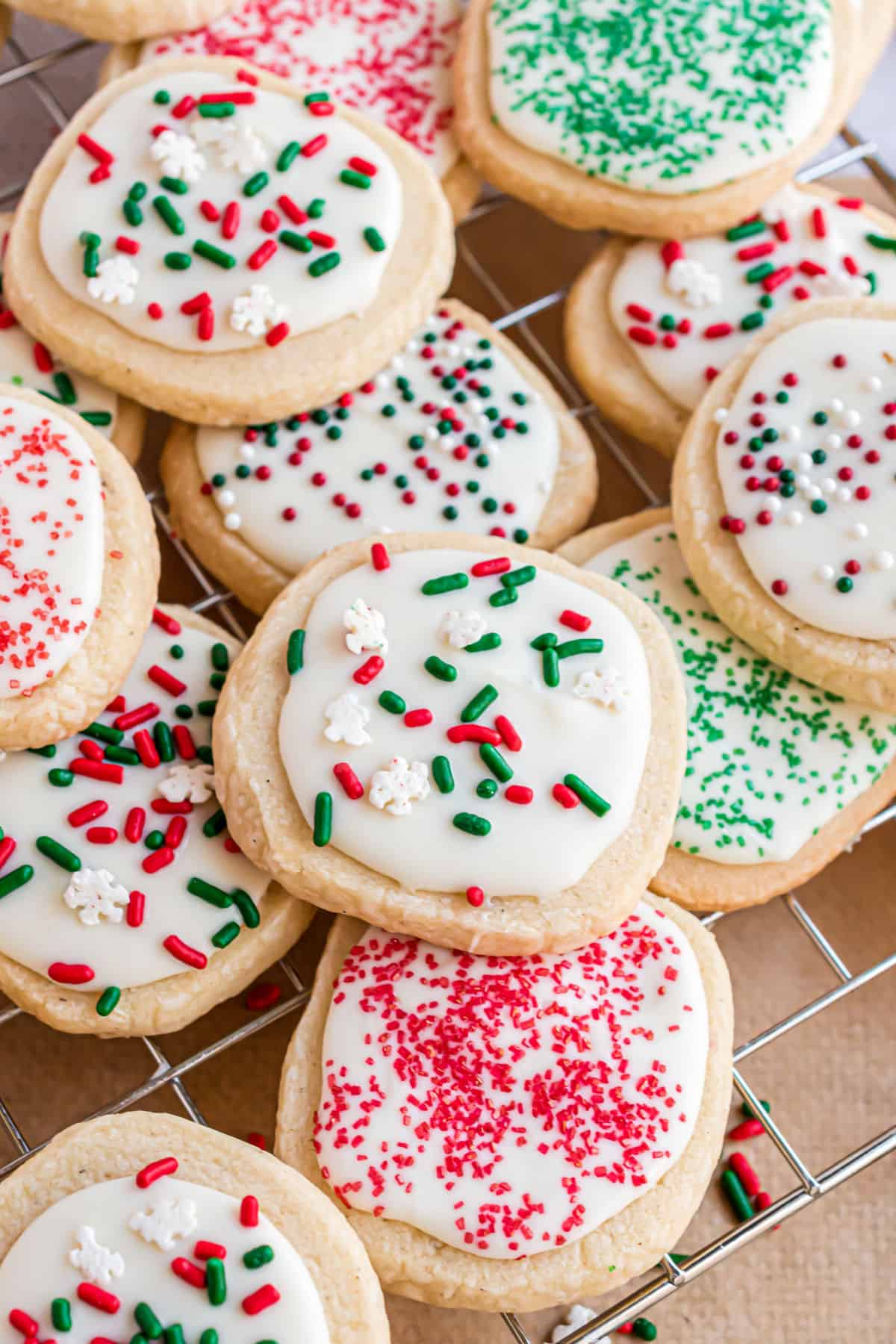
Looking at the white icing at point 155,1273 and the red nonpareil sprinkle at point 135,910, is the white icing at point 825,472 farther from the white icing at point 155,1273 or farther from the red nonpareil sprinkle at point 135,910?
the white icing at point 155,1273

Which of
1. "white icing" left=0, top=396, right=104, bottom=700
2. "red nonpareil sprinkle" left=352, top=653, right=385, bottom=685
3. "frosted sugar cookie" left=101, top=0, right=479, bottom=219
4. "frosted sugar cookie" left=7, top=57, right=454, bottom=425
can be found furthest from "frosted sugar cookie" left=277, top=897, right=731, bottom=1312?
"frosted sugar cookie" left=101, top=0, right=479, bottom=219

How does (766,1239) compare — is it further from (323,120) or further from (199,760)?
(323,120)

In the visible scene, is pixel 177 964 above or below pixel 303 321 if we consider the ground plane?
below

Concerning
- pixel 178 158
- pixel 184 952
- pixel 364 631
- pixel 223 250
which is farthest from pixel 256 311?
pixel 184 952

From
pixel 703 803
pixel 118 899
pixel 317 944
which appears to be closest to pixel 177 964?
pixel 118 899

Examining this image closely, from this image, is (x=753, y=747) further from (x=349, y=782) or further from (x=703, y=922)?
(x=349, y=782)

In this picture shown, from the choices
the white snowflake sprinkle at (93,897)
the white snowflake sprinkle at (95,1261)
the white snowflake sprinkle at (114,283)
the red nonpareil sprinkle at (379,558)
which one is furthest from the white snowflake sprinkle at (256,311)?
the white snowflake sprinkle at (95,1261)
